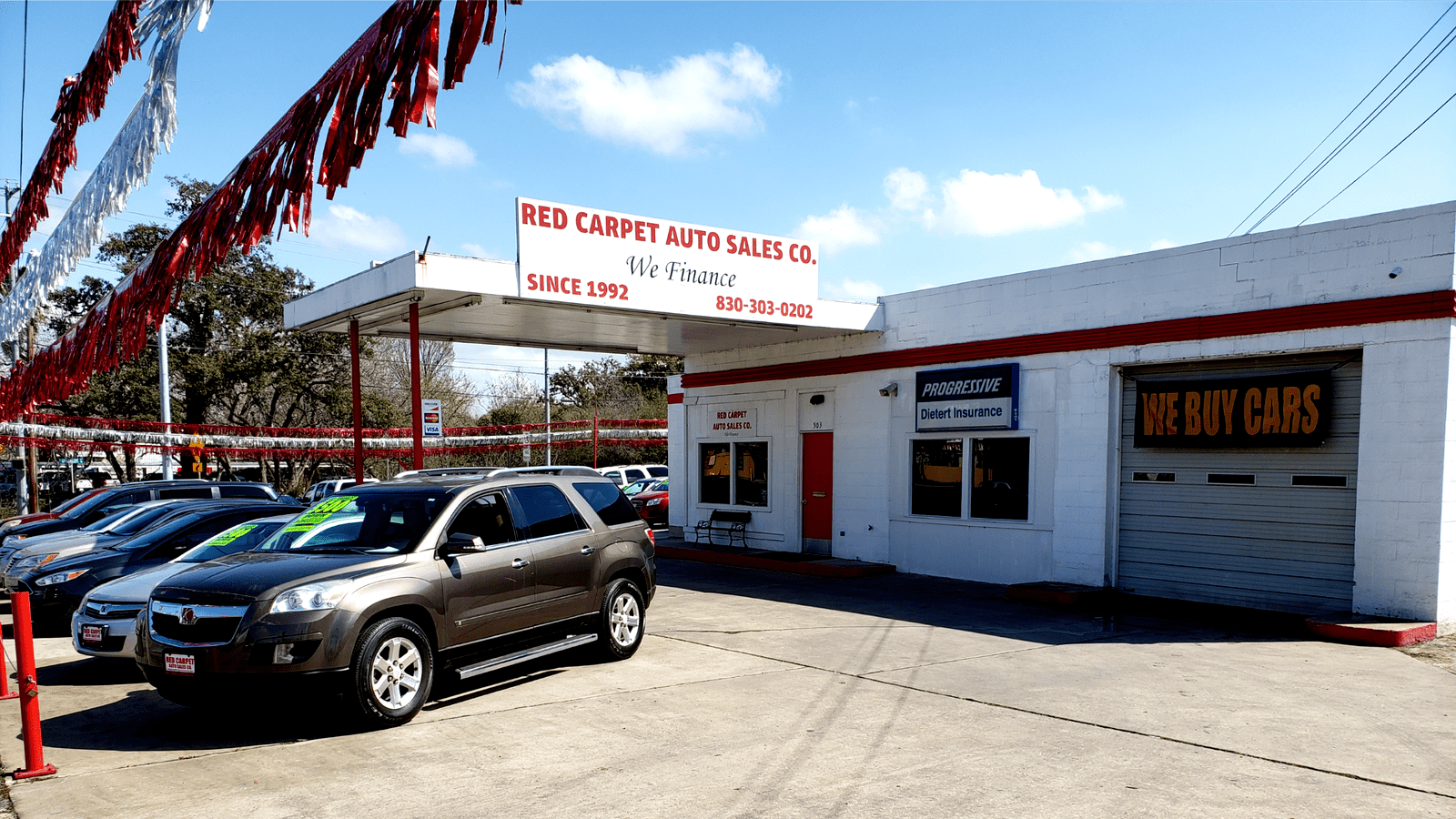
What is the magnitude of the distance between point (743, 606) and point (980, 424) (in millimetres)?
4804

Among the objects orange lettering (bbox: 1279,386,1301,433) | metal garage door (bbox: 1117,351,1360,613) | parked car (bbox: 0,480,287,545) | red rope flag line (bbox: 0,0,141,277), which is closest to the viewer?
red rope flag line (bbox: 0,0,141,277)

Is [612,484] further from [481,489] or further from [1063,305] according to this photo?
[1063,305]

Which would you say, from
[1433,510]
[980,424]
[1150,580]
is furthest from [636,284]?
[1433,510]

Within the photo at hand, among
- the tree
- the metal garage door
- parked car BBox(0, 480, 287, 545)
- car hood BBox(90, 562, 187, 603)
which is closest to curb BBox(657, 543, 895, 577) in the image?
the metal garage door

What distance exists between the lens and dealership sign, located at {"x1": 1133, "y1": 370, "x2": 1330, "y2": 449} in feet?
37.3

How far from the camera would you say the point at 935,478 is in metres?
15.5

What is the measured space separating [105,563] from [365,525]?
4.96m

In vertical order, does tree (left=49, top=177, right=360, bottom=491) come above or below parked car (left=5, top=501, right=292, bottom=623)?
above

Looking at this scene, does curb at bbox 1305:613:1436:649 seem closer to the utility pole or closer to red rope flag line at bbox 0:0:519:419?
red rope flag line at bbox 0:0:519:419

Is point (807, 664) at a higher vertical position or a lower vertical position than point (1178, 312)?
lower

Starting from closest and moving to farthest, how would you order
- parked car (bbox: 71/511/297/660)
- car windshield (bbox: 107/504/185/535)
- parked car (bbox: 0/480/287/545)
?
parked car (bbox: 71/511/297/660)
car windshield (bbox: 107/504/185/535)
parked car (bbox: 0/480/287/545)

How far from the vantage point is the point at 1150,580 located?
42.9 feet

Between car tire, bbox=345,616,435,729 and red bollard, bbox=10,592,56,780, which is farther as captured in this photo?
car tire, bbox=345,616,435,729

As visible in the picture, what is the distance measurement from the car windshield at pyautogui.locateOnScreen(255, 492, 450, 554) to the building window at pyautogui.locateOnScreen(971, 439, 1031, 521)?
29.9 ft
